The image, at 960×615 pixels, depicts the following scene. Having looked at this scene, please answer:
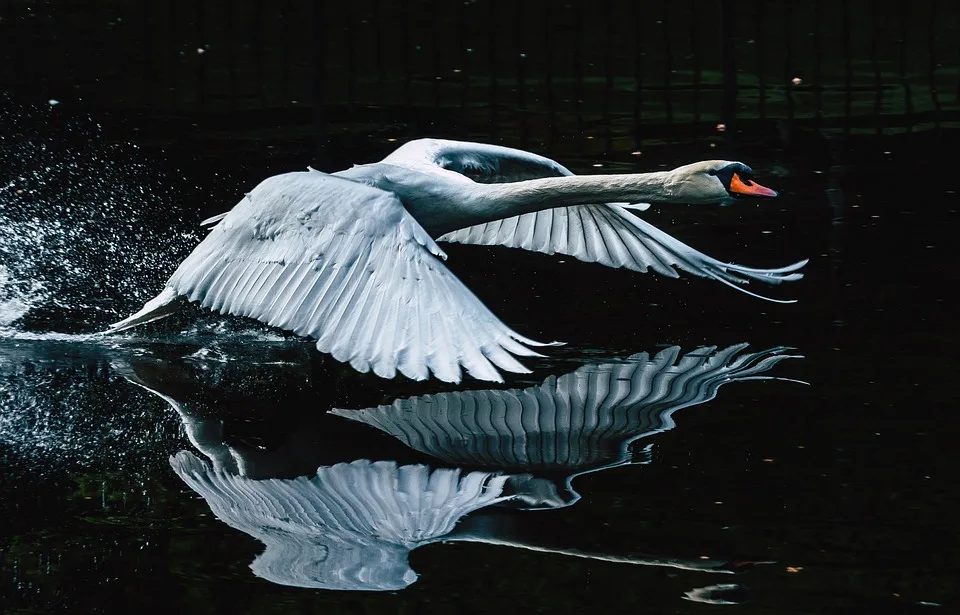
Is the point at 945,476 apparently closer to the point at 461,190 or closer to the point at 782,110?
the point at 461,190

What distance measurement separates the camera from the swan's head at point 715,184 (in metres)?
7.03

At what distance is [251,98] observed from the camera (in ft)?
45.9

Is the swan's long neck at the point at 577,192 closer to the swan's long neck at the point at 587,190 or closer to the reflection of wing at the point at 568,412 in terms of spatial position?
the swan's long neck at the point at 587,190

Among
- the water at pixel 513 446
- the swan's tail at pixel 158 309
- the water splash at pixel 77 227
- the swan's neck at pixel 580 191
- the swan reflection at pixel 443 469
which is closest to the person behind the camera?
the water at pixel 513 446

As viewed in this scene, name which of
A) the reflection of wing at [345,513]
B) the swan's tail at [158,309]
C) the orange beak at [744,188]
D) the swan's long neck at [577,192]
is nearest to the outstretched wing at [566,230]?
the swan's long neck at [577,192]

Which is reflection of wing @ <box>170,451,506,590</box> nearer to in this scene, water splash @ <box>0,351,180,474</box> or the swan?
water splash @ <box>0,351,180,474</box>

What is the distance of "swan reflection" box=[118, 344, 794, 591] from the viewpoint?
5273mm

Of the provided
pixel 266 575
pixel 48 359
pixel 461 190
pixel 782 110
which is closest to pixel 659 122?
pixel 782 110

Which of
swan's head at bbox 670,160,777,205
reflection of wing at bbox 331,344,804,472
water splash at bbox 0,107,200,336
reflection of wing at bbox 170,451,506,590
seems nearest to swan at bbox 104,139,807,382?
swan's head at bbox 670,160,777,205

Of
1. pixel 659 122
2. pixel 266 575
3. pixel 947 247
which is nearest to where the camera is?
pixel 266 575

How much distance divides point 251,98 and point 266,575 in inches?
374

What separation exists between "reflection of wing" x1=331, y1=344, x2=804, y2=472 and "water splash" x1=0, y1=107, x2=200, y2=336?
8.07 ft

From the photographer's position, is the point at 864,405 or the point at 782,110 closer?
the point at 864,405

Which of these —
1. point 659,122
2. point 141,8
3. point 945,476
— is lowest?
point 945,476
